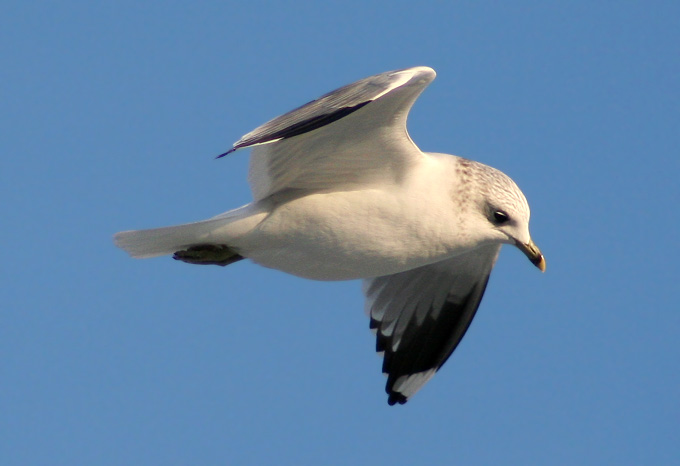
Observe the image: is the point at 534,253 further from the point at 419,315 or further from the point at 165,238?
the point at 165,238

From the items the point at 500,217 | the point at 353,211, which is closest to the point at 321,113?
the point at 353,211

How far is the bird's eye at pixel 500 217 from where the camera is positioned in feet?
21.1

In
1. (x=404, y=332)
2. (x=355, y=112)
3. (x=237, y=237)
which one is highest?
(x=355, y=112)

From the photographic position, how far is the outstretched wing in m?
5.68

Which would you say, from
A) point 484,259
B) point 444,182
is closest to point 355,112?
point 444,182

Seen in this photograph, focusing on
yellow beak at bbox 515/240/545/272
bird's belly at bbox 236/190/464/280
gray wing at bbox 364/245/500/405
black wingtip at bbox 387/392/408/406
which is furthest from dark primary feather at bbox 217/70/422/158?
black wingtip at bbox 387/392/408/406

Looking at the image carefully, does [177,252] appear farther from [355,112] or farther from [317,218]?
[355,112]

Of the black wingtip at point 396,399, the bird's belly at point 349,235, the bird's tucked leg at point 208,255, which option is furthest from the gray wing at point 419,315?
the bird's tucked leg at point 208,255

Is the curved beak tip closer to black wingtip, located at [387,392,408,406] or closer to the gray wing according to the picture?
the gray wing

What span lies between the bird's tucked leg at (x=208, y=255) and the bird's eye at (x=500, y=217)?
5.02 feet

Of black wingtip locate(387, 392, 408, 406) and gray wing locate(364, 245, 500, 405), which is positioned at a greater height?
gray wing locate(364, 245, 500, 405)

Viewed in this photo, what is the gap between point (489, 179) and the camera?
6.50 m

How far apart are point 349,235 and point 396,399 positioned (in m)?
2.05

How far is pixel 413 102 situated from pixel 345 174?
728 millimetres
